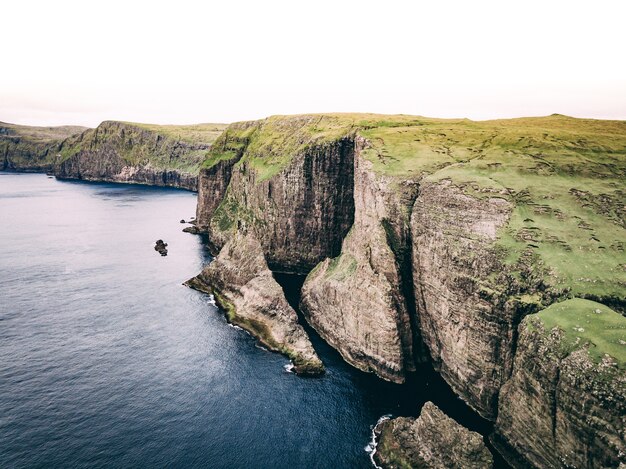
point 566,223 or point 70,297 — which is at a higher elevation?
point 566,223

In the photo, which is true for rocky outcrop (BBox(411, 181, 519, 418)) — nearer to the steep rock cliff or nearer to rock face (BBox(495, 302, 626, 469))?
the steep rock cliff

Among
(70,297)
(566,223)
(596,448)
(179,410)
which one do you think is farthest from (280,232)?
(596,448)

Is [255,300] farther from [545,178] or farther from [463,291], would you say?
[545,178]

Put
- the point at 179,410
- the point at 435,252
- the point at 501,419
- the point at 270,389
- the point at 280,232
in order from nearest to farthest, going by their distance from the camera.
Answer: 1. the point at 501,419
2. the point at 179,410
3. the point at 270,389
4. the point at 435,252
5. the point at 280,232

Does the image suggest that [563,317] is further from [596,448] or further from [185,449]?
[185,449]

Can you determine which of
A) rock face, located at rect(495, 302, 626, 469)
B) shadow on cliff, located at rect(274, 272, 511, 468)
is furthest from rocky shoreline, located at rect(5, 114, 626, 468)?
shadow on cliff, located at rect(274, 272, 511, 468)

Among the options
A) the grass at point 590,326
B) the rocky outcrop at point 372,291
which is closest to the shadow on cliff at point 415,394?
the rocky outcrop at point 372,291

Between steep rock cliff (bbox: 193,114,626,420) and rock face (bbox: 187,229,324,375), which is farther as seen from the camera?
rock face (bbox: 187,229,324,375)
